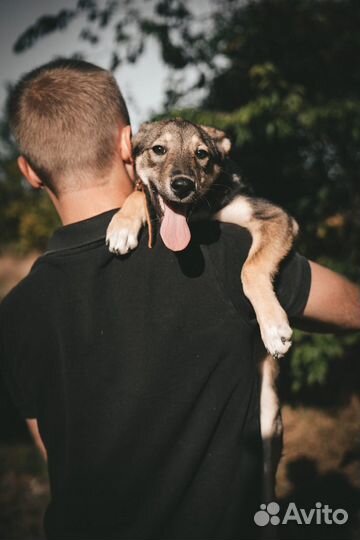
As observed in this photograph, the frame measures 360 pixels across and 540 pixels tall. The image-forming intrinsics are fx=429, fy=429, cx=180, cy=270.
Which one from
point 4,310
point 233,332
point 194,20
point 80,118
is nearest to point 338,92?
point 194,20

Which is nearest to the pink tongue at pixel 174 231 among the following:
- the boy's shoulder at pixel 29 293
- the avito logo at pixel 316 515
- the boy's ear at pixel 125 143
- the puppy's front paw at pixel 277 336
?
the boy's ear at pixel 125 143

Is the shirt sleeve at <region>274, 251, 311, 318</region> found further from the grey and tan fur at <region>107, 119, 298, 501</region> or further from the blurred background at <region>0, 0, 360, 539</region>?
the blurred background at <region>0, 0, 360, 539</region>

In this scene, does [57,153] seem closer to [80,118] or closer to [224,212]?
[80,118]

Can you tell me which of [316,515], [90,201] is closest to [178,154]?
[90,201]

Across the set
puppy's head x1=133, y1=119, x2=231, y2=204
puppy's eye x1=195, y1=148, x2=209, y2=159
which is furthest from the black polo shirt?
puppy's eye x1=195, y1=148, x2=209, y2=159

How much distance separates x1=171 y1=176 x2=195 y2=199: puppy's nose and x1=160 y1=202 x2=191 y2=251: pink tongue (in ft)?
0.52

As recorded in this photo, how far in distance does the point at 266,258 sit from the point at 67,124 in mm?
1102

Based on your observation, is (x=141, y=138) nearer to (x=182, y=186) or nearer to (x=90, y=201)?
(x=182, y=186)

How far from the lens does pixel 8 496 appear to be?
14.2 ft

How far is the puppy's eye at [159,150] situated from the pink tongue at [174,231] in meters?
0.73

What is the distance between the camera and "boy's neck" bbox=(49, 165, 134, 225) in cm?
179

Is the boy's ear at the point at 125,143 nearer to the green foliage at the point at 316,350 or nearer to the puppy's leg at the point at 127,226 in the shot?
the puppy's leg at the point at 127,226

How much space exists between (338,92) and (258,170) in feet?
3.61

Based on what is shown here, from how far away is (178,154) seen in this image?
9.41 feet
